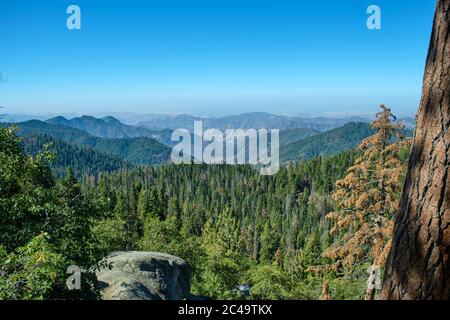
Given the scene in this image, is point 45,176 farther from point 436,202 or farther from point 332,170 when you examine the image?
point 332,170

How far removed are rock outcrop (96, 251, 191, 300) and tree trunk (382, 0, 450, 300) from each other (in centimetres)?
1348

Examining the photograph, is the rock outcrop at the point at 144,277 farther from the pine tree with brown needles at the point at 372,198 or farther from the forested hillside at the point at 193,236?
the pine tree with brown needles at the point at 372,198

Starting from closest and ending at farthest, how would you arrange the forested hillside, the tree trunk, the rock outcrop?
the tree trunk → the forested hillside → the rock outcrop

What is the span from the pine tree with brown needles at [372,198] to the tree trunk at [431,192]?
325 inches

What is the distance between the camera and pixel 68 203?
11.2 m

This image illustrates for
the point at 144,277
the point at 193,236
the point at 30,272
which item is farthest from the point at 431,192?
the point at 193,236

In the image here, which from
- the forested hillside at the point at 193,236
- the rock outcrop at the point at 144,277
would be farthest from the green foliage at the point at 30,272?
the rock outcrop at the point at 144,277

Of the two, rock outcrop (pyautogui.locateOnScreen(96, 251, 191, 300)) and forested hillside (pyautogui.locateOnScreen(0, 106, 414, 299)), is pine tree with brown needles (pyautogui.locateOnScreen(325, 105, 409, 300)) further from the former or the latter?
rock outcrop (pyautogui.locateOnScreen(96, 251, 191, 300))

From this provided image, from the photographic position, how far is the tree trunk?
9.73 ft

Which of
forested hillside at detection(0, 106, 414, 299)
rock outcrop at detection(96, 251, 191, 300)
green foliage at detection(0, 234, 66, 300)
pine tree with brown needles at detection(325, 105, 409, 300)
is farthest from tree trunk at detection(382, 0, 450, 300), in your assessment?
rock outcrop at detection(96, 251, 191, 300)

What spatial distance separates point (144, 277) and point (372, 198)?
12.6 meters

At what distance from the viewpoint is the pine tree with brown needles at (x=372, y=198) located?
38.0 ft
